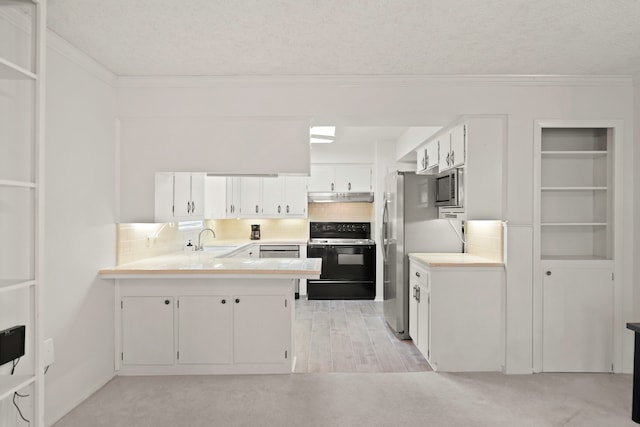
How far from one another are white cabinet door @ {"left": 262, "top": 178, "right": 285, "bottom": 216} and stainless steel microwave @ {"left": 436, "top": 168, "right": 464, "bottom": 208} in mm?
3183

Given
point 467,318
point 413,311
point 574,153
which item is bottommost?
point 413,311

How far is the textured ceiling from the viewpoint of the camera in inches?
90.7

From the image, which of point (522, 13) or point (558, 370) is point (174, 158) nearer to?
point (522, 13)

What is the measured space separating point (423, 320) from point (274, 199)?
3.68 meters

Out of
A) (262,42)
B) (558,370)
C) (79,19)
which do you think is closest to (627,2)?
(262,42)

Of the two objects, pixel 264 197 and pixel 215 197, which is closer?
pixel 215 197

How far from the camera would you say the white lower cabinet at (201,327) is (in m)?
3.42

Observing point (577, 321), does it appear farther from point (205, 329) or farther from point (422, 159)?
point (205, 329)

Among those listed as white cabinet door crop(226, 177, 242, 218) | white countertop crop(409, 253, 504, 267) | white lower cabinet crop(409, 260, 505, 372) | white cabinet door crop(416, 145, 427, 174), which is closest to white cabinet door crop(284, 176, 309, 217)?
white cabinet door crop(226, 177, 242, 218)

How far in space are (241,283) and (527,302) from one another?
2454mm

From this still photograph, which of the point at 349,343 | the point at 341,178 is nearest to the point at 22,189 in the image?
the point at 349,343

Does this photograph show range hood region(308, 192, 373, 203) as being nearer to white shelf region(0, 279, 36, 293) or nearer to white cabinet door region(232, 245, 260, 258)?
white cabinet door region(232, 245, 260, 258)

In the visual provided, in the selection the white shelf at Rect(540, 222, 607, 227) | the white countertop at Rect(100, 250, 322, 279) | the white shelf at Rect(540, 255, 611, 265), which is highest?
the white shelf at Rect(540, 222, 607, 227)

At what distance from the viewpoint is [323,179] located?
705cm
